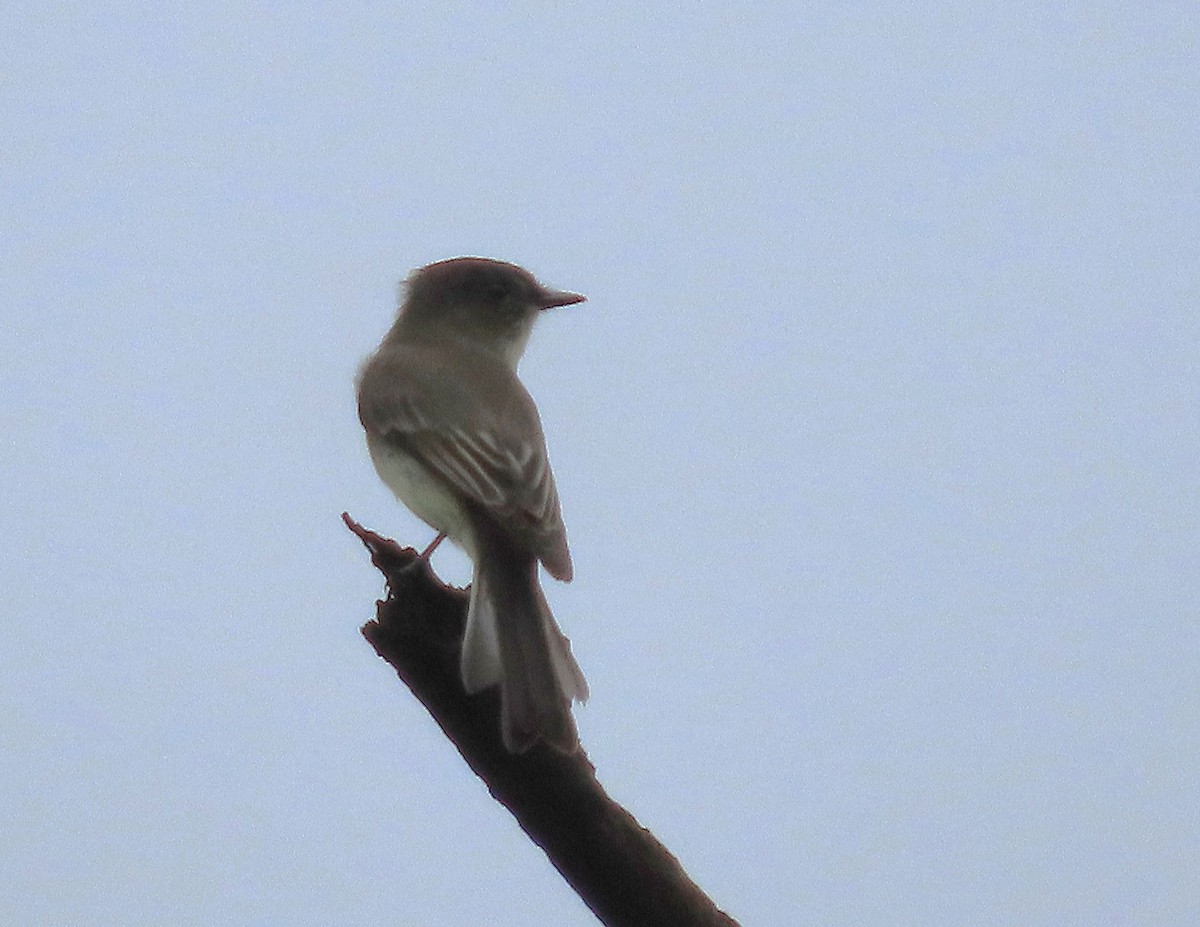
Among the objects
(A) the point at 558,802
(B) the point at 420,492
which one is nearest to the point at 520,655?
(A) the point at 558,802

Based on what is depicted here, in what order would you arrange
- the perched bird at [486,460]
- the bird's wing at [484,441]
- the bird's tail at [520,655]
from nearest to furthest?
the bird's tail at [520,655], the perched bird at [486,460], the bird's wing at [484,441]

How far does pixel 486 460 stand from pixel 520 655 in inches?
53.6

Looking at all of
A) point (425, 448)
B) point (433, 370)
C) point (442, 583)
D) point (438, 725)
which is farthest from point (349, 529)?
point (433, 370)

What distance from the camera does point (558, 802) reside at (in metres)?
3.73

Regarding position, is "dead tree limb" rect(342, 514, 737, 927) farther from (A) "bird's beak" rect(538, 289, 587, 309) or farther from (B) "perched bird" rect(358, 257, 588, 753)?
(A) "bird's beak" rect(538, 289, 587, 309)

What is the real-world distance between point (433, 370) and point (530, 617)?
2097 millimetres

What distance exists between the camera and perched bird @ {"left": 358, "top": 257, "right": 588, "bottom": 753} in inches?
162

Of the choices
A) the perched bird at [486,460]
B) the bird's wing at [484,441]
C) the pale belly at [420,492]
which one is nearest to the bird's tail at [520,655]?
the perched bird at [486,460]

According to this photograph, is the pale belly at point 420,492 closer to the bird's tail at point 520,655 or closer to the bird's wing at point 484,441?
the bird's wing at point 484,441

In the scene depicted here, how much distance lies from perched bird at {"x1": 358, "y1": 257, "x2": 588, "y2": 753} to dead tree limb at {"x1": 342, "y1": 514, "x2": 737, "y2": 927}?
6 cm

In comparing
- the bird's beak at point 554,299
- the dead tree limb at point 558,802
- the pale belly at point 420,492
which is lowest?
the dead tree limb at point 558,802

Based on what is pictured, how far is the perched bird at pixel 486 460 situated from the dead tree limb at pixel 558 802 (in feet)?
0.21

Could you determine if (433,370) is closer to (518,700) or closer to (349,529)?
(349,529)

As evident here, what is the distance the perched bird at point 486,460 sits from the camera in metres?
4.12
